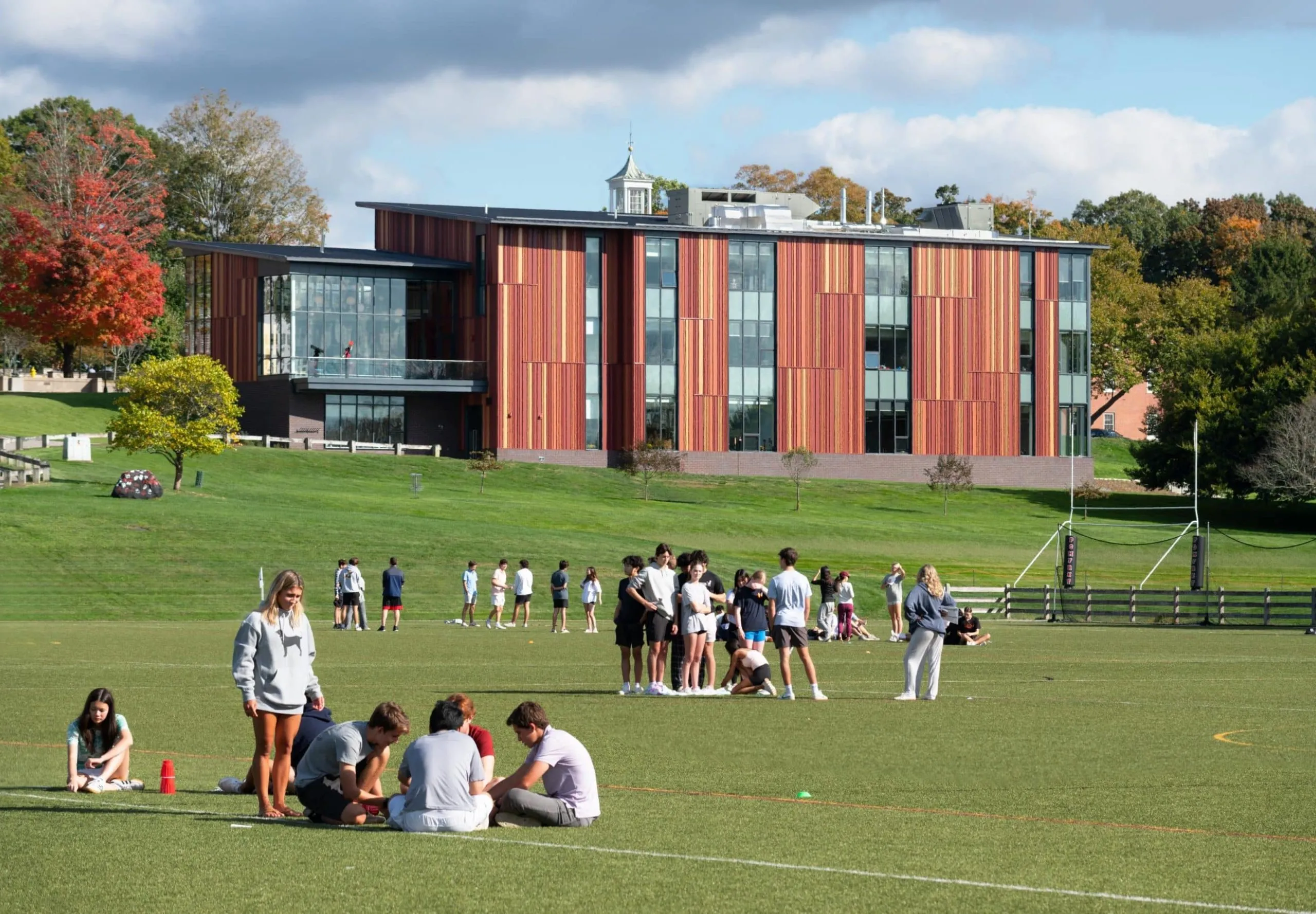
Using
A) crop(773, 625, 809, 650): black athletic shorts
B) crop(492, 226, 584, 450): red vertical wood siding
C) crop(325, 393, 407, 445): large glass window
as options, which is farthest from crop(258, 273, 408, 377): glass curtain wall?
crop(773, 625, 809, 650): black athletic shorts

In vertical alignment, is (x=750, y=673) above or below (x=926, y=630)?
below

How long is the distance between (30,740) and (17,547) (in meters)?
33.3

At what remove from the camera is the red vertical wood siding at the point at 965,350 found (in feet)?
289

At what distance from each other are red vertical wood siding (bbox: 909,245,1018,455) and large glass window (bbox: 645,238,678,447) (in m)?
11.8

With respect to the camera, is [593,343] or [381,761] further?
[593,343]

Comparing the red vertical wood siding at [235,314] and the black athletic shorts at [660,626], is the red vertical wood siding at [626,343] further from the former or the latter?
the black athletic shorts at [660,626]

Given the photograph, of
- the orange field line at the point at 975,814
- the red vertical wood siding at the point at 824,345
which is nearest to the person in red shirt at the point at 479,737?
the orange field line at the point at 975,814

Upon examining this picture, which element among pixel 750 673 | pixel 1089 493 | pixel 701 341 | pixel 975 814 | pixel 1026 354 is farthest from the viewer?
pixel 1026 354

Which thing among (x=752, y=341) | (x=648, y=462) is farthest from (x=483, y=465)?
(x=752, y=341)

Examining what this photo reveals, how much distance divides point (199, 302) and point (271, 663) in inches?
3314

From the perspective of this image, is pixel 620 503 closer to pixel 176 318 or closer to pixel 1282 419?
pixel 1282 419

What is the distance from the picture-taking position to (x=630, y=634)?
22.5m

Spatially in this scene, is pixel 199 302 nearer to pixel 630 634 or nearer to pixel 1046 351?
pixel 1046 351

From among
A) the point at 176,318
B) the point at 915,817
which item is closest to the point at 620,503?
the point at 176,318
